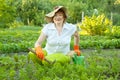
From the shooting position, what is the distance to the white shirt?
4.72 metres

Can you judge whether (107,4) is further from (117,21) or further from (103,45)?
(103,45)

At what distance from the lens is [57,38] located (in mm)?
4727

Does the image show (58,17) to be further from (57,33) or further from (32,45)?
(32,45)

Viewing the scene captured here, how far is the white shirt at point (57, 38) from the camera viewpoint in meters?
4.72

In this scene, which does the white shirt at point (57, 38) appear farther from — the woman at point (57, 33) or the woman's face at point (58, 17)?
the woman's face at point (58, 17)

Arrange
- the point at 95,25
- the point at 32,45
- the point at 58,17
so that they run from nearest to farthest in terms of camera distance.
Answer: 1. the point at 58,17
2. the point at 32,45
3. the point at 95,25

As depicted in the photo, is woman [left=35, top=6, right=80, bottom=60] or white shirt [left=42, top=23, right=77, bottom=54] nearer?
woman [left=35, top=6, right=80, bottom=60]

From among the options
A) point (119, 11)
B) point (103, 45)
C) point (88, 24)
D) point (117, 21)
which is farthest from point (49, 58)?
point (119, 11)

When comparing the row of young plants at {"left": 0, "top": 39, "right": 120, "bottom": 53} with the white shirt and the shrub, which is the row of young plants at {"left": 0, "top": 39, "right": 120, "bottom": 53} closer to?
the white shirt

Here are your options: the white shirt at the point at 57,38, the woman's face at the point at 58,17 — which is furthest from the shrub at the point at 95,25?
the woman's face at the point at 58,17

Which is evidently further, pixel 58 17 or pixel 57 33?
pixel 57 33

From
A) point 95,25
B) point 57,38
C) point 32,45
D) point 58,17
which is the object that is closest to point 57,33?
Answer: point 57,38

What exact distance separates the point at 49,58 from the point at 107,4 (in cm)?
3615

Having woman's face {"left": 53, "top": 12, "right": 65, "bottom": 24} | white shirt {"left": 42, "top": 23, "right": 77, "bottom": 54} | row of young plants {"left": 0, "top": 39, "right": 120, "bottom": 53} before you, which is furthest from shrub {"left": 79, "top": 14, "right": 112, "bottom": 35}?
woman's face {"left": 53, "top": 12, "right": 65, "bottom": 24}
